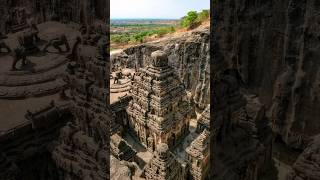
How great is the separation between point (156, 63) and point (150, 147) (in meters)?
4.44

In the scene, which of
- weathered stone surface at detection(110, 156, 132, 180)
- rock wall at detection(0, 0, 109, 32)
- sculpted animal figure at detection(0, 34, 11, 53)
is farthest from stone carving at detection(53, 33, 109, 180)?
weathered stone surface at detection(110, 156, 132, 180)

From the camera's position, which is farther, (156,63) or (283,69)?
(156,63)

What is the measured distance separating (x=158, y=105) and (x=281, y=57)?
41.6ft

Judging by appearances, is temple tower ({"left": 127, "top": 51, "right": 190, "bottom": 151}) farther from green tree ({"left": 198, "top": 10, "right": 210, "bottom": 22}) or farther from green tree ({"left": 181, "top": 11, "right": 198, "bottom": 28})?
green tree ({"left": 181, "top": 11, "right": 198, "bottom": 28})

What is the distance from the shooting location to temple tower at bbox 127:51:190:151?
49.9 feet

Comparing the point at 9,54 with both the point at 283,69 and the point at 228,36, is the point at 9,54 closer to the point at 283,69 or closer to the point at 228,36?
the point at 228,36

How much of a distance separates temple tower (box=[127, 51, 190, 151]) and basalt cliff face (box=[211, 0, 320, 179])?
479 inches

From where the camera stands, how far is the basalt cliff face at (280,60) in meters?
2.44

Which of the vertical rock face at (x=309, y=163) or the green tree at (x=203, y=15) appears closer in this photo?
the vertical rock face at (x=309, y=163)

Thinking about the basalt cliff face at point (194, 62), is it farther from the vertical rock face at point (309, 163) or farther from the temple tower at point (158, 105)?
the vertical rock face at point (309, 163)

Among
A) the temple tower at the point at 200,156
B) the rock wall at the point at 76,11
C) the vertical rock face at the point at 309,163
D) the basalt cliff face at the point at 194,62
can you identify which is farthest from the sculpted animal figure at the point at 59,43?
the basalt cliff face at the point at 194,62

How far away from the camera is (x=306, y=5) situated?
242 centimetres

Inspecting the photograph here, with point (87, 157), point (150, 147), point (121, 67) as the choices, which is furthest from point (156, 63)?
point (87, 157)

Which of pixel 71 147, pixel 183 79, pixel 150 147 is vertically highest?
pixel 71 147
